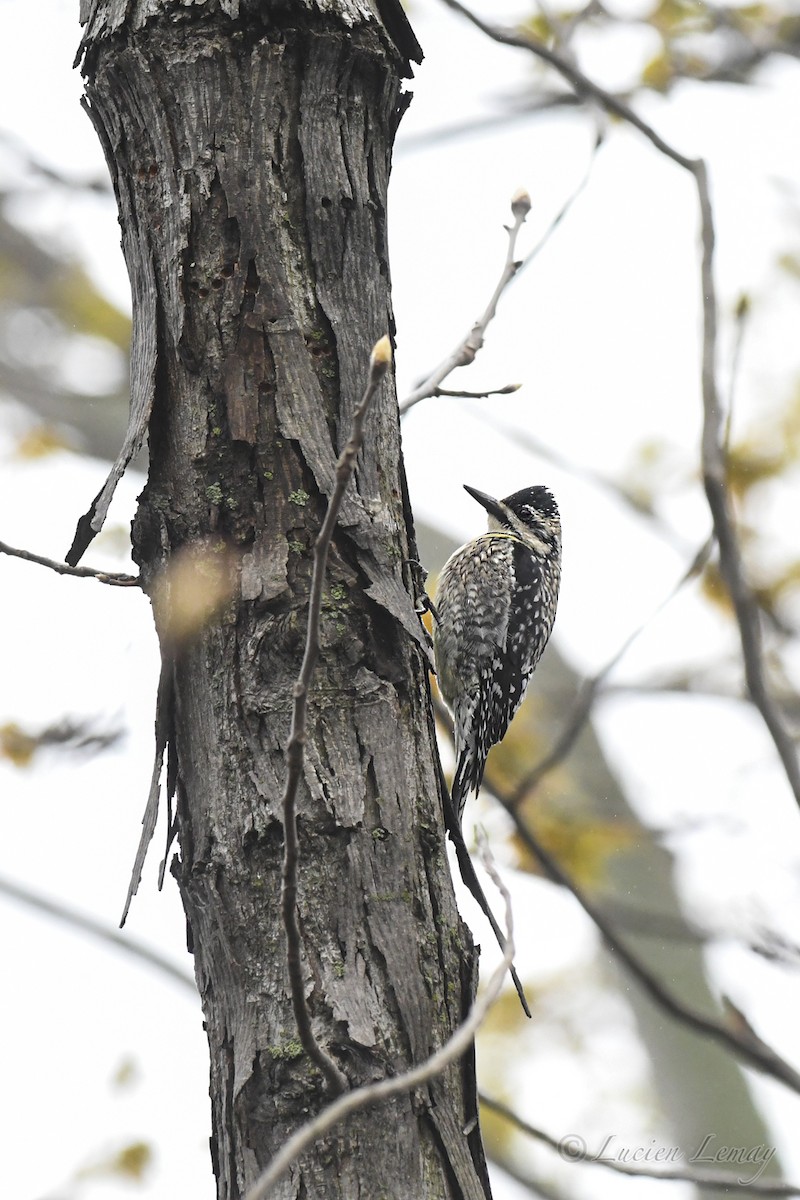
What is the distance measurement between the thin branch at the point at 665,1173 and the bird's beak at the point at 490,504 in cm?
330

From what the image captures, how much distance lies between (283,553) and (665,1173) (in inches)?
63.4

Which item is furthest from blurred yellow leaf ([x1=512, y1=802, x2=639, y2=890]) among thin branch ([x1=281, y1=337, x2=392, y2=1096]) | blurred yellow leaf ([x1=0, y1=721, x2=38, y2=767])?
thin branch ([x1=281, y1=337, x2=392, y2=1096])

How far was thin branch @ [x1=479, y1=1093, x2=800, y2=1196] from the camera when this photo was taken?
259 cm

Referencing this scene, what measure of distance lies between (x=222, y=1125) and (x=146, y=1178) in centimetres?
617

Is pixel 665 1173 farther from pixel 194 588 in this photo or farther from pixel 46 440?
pixel 46 440

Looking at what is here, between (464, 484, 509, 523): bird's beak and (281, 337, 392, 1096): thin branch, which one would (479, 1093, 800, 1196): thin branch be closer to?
(281, 337, 392, 1096): thin branch

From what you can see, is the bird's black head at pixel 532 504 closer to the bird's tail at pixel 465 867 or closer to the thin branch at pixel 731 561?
the thin branch at pixel 731 561

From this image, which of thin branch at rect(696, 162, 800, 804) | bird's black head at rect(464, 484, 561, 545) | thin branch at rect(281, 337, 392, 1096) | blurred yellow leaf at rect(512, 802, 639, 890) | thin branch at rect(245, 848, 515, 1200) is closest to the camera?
thin branch at rect(245, 848, 515, 1200)

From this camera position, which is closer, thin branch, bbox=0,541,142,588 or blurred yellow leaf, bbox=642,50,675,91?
thin branch, bbox=0,541,142,588

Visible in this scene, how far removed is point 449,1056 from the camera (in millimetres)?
1402

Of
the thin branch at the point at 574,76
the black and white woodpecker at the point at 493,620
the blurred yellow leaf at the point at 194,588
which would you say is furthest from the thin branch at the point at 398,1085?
the black and white woodpecker at the point at 493,620

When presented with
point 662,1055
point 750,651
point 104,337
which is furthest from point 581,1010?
point 750,651

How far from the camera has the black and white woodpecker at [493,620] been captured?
5730 millimetres

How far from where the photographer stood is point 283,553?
2.31 metres
